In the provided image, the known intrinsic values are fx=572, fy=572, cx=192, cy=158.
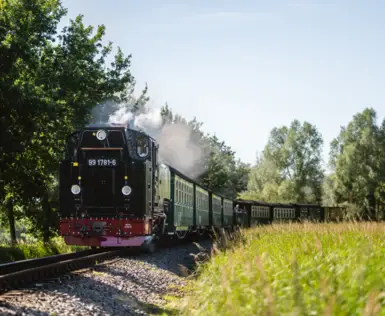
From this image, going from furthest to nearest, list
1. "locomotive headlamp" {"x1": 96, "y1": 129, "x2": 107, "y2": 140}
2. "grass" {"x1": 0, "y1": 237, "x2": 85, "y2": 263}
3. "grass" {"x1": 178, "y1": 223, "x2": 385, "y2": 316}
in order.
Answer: "grass" {"x1": 0, "y1": 237, "x2": 85, "y2": 263} → "locomotive headlamp" {"x1": 96, "y1": 129, "x2": 107, "y2": 140} → "grass" {"x1": 178, "y1": 223, "x2": 385, "y2": 316}

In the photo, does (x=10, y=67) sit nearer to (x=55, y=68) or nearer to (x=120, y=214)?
(x=120, y=214)

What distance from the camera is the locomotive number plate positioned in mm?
16281

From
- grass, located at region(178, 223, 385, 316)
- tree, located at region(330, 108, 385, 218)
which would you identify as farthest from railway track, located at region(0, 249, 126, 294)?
tree, located at region(330, 108, 385, 218)

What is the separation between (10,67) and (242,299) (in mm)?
15335

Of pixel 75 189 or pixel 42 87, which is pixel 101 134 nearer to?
pixel 75 189

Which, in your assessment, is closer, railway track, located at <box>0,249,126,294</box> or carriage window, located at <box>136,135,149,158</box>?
railway track, located at <box>0,249,126,294</box>

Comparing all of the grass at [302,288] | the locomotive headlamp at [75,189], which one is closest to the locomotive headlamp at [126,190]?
the locomotive headlamp at [75,189]

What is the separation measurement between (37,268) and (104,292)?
6.07 feet

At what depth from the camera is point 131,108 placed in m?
33.6

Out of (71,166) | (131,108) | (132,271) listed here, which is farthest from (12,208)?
(132,271)

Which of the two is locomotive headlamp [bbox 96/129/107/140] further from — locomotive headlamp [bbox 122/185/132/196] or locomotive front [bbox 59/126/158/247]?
locomotive headlamp [bbox 122/185/132/196]

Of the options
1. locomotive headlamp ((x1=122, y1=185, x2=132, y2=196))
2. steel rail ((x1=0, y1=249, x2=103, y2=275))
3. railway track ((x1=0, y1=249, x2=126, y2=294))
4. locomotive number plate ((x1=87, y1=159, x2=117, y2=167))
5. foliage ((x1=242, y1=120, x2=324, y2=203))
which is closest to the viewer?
railway track ((x1=0, y1=249, x2=126, y2=294))

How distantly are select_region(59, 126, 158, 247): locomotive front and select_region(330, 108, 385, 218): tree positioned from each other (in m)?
47.2

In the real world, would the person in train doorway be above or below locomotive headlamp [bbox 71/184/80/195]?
below
